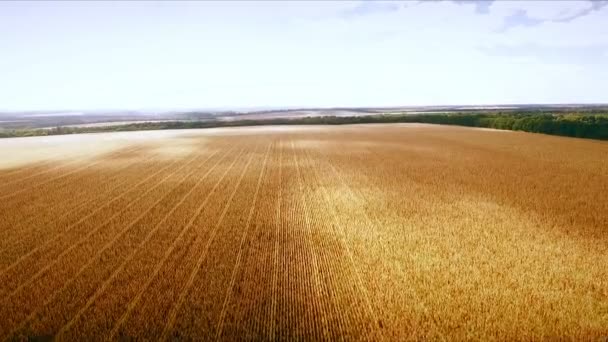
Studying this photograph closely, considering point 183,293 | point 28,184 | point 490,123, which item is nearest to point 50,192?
point 28,184

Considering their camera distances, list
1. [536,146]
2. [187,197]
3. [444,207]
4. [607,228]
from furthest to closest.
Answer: [536,146] → [187,197] → [444,207] → [607,228]

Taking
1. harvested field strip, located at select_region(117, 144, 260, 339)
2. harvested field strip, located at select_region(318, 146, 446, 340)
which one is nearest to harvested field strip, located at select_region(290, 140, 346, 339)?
harvested field strip, located at select_region(318, 146, 446, 340)

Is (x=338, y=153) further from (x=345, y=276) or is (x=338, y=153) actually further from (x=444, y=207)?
(x=345, y=276)

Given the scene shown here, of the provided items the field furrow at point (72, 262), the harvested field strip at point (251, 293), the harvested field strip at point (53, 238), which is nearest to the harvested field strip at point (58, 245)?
the harvested field strip at point (53, 238)

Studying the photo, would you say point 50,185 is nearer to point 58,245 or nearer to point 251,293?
point 58,245

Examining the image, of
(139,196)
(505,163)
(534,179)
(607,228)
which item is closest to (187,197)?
(139,196)

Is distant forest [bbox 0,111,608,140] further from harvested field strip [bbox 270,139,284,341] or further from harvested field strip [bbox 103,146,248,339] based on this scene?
harvested field strip [bbox 103,146,248,339]
